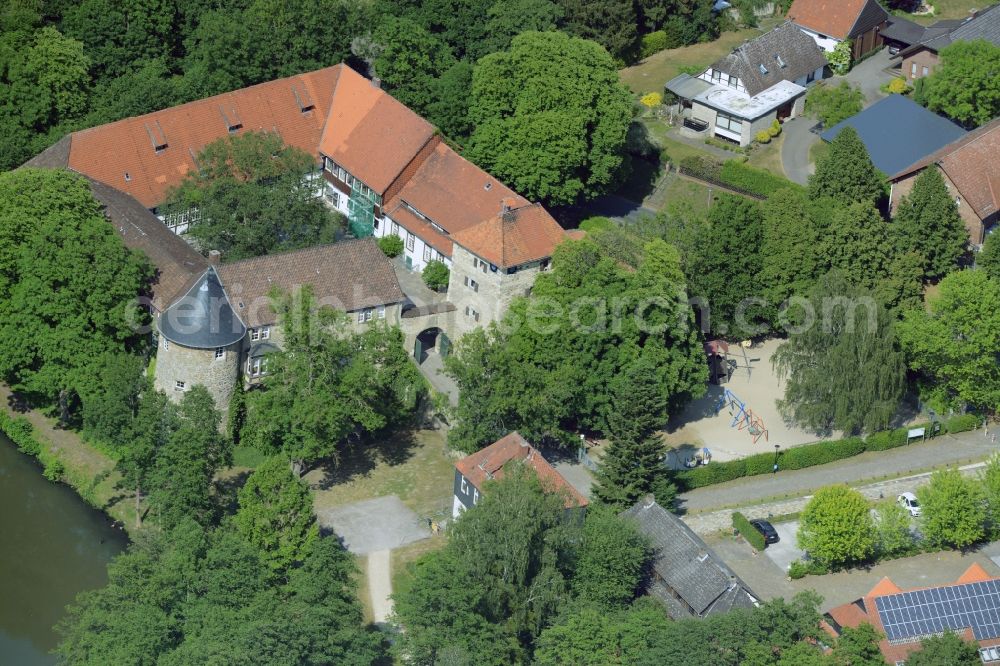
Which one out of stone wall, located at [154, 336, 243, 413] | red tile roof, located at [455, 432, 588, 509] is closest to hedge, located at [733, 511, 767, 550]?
red tile roof, located at [455, 432, 588, 509]

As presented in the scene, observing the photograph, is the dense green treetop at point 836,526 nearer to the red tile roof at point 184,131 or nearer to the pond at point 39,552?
the pond at point 39,552

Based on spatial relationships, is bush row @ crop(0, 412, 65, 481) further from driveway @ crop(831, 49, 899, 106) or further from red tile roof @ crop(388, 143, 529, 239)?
driveway @ crop(831, 49, 899, 106)

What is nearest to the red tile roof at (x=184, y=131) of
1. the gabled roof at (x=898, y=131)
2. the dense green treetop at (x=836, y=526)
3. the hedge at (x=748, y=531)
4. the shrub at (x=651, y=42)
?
the shrub at (x=651, y=42)

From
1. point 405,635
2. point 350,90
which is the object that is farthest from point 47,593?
point 350,90

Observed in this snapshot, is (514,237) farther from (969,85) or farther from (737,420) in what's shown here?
(969,85)

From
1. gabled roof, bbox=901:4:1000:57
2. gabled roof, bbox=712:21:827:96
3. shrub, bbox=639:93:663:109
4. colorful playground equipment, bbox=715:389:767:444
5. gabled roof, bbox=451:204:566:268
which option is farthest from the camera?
shrub, bbox=639:93:663:109

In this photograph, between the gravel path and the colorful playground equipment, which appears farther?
the colorful playground equipment

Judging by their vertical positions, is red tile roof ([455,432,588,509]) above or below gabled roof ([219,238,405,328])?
below

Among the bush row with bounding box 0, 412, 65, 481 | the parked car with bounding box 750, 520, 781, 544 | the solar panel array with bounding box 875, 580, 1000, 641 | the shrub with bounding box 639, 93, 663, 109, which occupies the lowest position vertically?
the bush row with bounding box 0, 412, 65, 481
